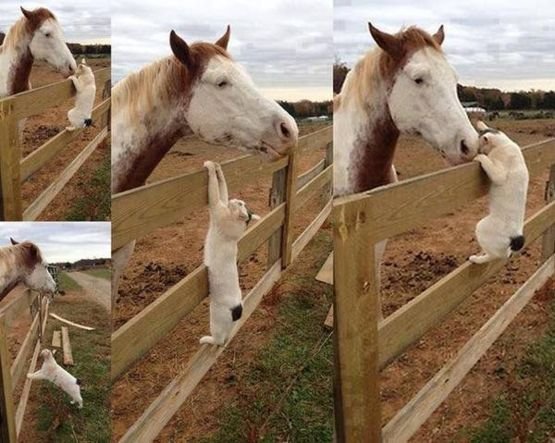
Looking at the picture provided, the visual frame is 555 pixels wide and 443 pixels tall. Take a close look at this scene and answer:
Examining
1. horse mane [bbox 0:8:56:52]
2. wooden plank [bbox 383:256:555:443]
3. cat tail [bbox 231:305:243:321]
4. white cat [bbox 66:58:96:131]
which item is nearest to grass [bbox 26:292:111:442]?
cat tail [bbox 231:305:243:321]

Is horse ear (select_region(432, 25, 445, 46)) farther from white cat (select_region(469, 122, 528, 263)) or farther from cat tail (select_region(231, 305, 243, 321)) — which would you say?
cat tail (select_region(231, 305, 243, 321))

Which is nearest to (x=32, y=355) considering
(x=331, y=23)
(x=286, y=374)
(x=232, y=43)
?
(x=286, y=374)

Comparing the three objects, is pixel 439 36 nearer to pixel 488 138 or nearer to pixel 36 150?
pixel 488 138

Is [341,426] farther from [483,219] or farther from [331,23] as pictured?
[331,23]

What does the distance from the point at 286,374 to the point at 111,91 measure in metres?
1.17

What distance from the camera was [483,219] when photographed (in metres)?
2.07

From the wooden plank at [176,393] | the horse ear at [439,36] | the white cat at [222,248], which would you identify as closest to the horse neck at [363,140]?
the horse ear at [439,36]

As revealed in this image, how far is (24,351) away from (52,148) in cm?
65

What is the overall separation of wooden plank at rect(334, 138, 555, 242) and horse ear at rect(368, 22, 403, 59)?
0.36 metres

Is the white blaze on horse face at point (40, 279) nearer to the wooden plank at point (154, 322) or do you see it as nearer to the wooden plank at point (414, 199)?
the wooden plank at point (154, 322)

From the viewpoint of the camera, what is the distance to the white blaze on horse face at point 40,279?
1888mm

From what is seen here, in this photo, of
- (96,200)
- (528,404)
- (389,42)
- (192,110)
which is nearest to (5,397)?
(96,200)

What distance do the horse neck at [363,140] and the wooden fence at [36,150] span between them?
714mm

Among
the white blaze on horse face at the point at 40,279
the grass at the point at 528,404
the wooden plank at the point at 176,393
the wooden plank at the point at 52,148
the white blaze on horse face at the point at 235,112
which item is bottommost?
the grass at the point at 528,404
